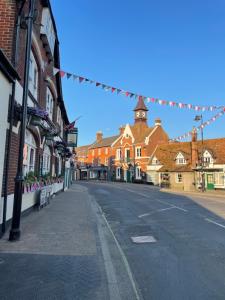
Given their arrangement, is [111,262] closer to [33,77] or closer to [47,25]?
[33,77]

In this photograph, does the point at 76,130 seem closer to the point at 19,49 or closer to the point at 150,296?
the point at 19,49

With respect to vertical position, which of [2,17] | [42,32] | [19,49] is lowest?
[19,49]

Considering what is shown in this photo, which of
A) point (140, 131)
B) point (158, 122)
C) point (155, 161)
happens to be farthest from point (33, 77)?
point (140, 131)

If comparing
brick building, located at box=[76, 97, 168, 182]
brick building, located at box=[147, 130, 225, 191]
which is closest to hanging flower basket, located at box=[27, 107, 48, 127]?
brick building, located at box=[147, 130, 225, 191]

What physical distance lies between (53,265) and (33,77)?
26.9 feet

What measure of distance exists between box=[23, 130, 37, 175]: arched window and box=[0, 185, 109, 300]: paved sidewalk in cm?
281

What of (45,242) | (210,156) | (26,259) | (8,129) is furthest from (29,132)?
(210,156)

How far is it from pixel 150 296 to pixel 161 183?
38562mm

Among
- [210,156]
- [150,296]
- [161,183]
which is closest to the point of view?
[150,296]

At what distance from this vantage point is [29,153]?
11.1 meters

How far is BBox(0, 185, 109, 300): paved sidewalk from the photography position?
4074 millimetres

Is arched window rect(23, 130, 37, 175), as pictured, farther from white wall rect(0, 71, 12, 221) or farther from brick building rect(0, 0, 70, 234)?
white wall rect(0, 71, 12, 221)

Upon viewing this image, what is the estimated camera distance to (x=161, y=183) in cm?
4191

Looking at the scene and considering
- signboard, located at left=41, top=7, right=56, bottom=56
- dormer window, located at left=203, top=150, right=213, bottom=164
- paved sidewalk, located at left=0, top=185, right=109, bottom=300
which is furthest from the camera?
dormer window, located at left=203, top=150, right=213, bottom=164
